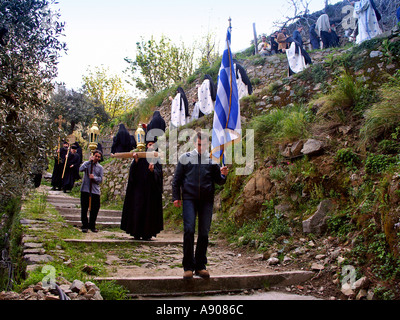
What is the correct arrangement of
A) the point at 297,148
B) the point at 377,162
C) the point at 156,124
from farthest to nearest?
the point at 156,124, the point at 297,148, the point at 377,162

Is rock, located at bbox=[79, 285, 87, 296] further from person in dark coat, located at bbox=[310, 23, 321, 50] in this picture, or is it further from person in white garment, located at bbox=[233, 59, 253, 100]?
person in dark coat, located at bbox=[310, 23, 321, 50]

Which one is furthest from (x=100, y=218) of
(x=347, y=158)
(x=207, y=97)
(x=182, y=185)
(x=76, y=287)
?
(x=207, y=97)

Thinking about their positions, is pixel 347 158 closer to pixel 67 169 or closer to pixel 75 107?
pixel 67 169

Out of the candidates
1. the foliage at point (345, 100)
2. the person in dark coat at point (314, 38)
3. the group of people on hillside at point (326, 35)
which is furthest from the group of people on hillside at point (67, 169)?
the person in dark coat at point (314, 38)

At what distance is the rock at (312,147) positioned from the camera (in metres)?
6.86

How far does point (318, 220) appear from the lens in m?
5.92

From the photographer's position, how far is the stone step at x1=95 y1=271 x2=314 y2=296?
417 cm

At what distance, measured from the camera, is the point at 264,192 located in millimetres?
7648

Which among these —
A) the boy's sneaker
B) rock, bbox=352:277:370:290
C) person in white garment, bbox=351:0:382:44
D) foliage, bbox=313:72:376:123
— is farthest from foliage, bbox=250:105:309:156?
person in white garment, bbox=351:0:382:44

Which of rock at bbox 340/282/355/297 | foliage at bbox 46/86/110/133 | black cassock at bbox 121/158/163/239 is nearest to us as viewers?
rock at bbox 340/282/355/297

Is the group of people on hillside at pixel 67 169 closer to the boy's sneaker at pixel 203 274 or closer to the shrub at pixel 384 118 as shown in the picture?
the boy's sneaker at pixel 203 274

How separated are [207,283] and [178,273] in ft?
2.46

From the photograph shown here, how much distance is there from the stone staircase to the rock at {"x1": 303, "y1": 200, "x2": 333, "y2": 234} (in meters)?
0.99
